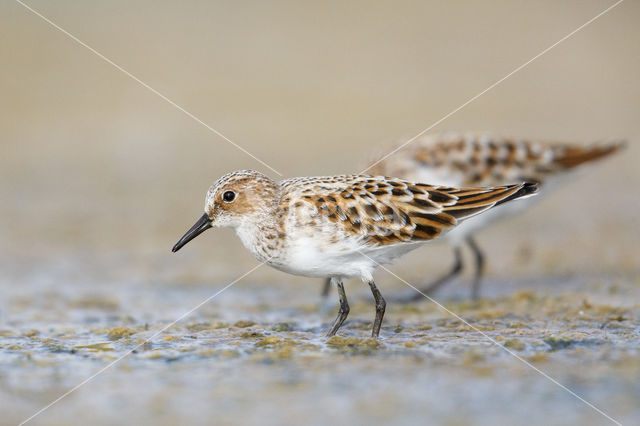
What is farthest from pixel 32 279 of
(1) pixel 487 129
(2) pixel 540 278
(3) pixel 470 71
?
(3) pixel 470 71

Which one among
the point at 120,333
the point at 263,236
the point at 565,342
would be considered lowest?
the point at 565,342

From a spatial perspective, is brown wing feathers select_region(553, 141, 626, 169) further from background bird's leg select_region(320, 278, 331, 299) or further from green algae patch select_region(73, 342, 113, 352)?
green algae patch select_region(73, 342, 113, 352)

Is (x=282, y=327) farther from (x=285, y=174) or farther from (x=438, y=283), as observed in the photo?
(x=285, y=174)

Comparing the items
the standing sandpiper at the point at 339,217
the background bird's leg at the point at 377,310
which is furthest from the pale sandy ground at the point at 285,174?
the standing sandpiper at the point at 339,217

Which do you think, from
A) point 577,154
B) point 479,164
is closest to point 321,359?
point 479,164

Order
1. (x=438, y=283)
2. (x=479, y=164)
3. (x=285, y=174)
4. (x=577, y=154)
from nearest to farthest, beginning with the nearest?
(x=438, y=283), (x=479, y=164), (x=577, y=154), (x=285, y=174)

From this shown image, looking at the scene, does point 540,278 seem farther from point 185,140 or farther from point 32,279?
point 185,140
